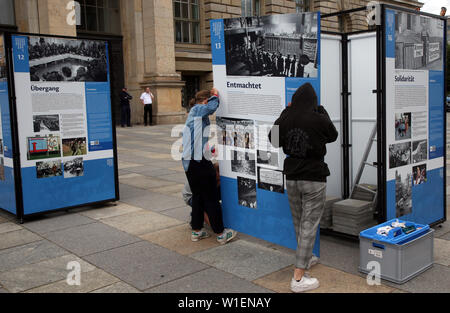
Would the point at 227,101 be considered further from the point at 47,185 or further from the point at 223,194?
the point at 47,185

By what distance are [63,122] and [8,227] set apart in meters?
1.65

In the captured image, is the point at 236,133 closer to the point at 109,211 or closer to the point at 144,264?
the point at 144,264

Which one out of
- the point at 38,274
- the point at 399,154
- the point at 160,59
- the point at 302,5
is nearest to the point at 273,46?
the point at 399,154

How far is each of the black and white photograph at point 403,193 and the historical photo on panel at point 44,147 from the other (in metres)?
4.68

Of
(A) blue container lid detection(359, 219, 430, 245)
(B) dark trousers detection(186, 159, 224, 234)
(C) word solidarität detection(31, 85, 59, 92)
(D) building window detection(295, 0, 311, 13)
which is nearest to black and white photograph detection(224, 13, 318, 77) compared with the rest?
(B) dark trousers detection(186, 159, 224, 234)

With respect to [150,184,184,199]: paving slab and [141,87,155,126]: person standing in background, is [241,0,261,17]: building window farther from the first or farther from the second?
[150,184,184,199]: paving slab

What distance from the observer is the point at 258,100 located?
5043 millimetres

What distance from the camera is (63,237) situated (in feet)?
19.5

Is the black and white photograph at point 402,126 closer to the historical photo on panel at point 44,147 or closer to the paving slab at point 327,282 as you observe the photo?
the paving slab at point 327,282

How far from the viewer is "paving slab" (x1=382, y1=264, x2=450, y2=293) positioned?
407 cm

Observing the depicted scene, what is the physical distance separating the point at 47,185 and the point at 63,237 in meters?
1.28

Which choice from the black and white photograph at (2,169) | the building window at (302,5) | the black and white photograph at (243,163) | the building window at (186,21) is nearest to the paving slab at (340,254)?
the black and white photograph at (243,163)

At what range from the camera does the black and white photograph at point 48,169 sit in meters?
6.81
